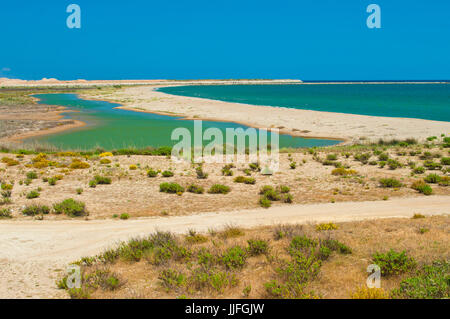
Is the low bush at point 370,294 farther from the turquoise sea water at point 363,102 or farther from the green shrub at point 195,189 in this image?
the turquoise sea water at point 363,102

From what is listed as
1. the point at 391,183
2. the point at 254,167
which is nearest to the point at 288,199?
the point at 391,183

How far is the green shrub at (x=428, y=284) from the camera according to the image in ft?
21.1

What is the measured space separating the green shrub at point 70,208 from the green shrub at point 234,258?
727 cm

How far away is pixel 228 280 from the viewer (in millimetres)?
7371

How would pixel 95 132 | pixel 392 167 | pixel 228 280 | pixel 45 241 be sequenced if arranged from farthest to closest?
1. pixel 95 132
2. pixel 392 167
3. pixel 45 241
4. pixel 228 280

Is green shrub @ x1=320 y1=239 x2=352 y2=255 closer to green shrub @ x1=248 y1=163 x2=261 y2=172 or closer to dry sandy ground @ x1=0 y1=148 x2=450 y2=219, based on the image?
dry sandy ground @ x1=0 y1=148 x2=450 y2=219

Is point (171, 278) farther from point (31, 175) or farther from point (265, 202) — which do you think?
point (31, 175)

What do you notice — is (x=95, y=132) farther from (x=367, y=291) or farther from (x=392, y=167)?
(x=367, y=291)

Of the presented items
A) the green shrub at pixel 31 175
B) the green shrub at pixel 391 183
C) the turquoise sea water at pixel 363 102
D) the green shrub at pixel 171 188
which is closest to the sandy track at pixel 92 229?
the green shrub at pixel 391 183

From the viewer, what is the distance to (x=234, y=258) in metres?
8.23

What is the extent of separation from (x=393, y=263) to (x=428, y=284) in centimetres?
96

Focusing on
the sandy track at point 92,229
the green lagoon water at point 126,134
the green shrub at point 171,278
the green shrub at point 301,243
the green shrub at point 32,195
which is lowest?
the sandy track at point 92,229

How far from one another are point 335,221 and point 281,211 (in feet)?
7.39
